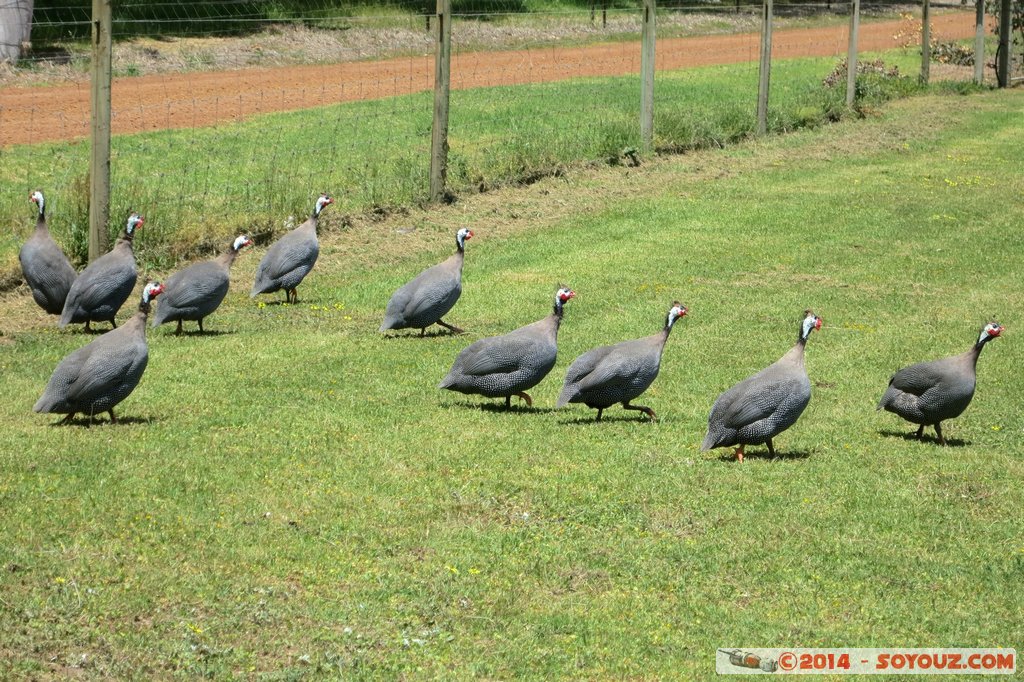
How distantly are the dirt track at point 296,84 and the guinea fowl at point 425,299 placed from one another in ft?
31.4

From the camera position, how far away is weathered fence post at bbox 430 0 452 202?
1487 centimetres

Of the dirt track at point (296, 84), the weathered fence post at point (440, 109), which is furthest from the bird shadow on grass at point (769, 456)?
the dirt track at point (296, 84)

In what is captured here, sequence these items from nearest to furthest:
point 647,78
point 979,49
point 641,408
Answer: point 641,408, point 647,78, point 979,49

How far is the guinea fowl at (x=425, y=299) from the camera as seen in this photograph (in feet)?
33.3

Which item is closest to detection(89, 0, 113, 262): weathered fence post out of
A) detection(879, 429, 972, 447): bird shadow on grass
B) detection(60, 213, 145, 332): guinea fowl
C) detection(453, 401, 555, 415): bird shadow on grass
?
detection(60, 213, 145, 332): guinea fowl

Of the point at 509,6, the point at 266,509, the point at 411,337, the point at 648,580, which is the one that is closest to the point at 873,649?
the point at 648,580

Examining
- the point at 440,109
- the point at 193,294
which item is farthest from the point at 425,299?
the point at 440,109

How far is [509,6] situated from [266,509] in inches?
1143

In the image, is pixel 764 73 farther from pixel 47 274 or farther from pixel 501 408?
pixel 501 408

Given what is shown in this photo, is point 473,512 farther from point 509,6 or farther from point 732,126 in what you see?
point 509,6

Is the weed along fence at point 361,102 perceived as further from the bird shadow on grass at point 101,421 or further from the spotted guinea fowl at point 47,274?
the bird shadow on grass at point 101,421

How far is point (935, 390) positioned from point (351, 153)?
34.9 ft

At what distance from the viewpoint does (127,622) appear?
546cm

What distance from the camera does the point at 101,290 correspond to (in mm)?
10125
